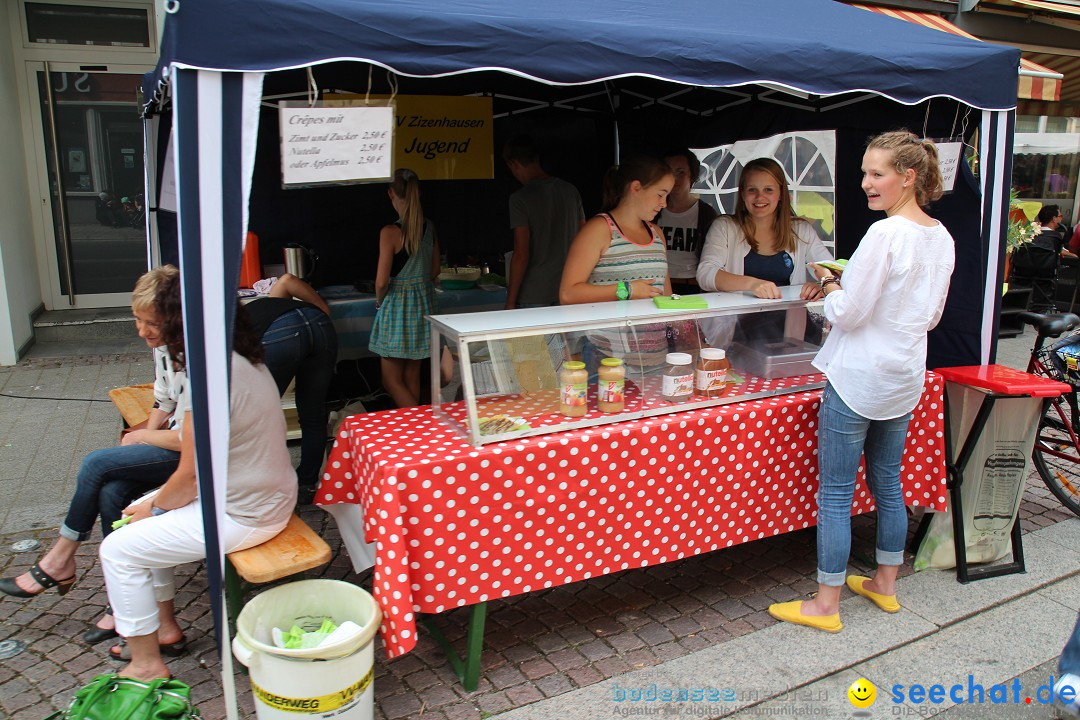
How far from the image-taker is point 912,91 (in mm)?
3312

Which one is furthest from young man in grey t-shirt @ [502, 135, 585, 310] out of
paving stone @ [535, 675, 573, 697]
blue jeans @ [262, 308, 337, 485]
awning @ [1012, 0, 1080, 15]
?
awning @ [1012, 0, 1080, 15]

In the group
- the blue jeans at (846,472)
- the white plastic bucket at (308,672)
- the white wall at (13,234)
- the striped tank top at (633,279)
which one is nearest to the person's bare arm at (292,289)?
the striped tank top at (633,279)

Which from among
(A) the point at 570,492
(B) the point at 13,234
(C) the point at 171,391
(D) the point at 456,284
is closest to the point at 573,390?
(A) the point at 570,492

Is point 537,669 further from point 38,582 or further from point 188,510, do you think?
point 38,582

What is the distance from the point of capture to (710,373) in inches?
122

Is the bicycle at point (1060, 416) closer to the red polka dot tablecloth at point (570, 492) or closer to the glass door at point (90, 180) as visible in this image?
the red polka dot tablecloth at point (570, 492)

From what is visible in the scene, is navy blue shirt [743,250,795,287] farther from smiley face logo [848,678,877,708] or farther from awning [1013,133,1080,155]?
awning [1013,133,1080,155]

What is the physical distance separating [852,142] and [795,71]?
163cm

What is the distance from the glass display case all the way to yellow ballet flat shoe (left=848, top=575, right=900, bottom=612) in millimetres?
834

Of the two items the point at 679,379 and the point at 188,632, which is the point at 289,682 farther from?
the point at 679,379

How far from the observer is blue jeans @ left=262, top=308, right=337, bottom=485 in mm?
3654

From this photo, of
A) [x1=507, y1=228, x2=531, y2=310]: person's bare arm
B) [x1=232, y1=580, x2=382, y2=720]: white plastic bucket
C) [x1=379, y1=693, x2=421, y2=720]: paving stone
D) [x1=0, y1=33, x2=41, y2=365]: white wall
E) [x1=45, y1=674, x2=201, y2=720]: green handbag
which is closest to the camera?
[x1=45, y1=674, x2=201, y2=720]: green handbag

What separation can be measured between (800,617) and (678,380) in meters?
1.04

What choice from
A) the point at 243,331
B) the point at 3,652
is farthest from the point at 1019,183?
the point at 3,652
